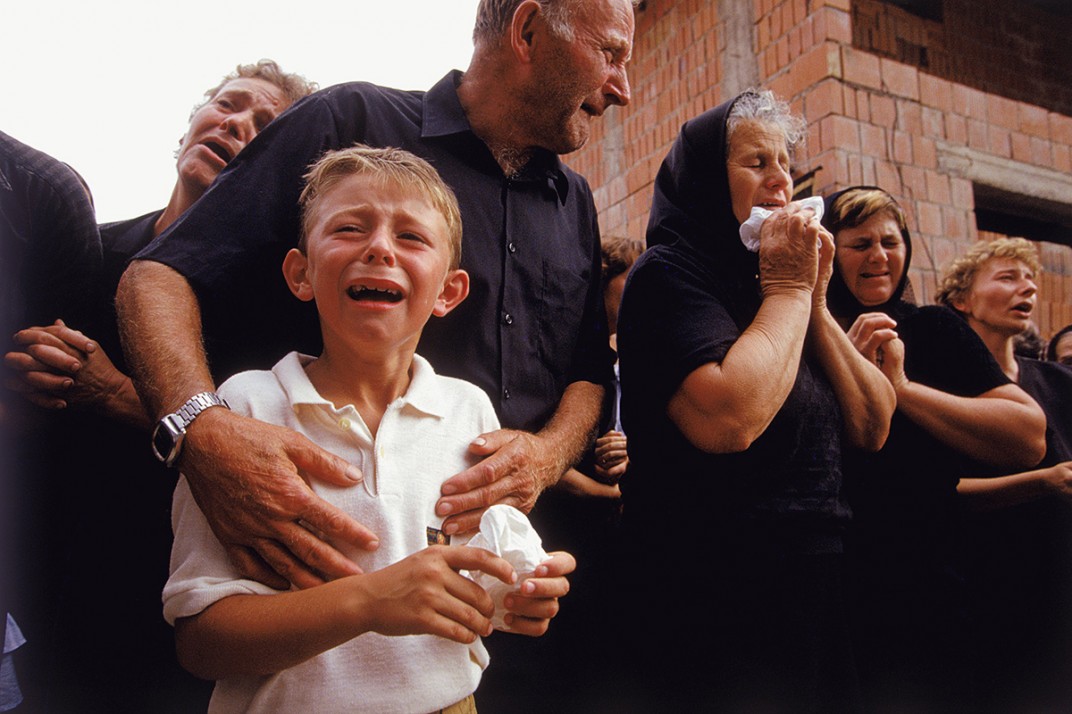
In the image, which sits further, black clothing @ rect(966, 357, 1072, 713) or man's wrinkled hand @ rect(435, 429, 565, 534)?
black clothing @ rect(966, 357, 1072, 713)

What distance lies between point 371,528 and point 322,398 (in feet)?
0.72

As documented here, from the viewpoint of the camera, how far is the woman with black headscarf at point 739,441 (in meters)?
1.50

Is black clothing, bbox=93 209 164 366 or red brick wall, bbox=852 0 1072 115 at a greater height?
red brick wall, bbox=852 0 1072 115

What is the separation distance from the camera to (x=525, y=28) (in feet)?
5.87

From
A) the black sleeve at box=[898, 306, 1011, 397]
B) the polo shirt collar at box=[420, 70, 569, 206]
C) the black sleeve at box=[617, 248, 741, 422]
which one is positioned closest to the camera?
the black sleeve at box=[617, 248, 741, 422]

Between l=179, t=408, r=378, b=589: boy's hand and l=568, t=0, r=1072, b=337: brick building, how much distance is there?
3.07 metres

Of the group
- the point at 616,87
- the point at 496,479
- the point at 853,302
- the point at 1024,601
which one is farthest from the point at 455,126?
the point at 1024,601

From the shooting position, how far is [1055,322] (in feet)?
17.4

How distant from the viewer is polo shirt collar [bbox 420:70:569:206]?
5.53ft

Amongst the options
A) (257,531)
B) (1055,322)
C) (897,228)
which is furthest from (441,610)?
(1055,322)

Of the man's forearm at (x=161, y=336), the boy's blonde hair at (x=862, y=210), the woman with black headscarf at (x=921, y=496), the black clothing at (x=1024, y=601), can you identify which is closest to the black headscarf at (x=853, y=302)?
the boy's blonde hair at (x=862, y=210)

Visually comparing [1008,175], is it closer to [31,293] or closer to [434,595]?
[434,595]

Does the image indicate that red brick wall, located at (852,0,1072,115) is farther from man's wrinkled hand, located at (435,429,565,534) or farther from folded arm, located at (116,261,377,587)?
folded arm, located at (116,261,377,587)

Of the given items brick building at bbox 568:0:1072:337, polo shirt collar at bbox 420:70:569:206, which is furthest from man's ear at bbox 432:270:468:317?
brick building at bbox 568:0:1072:337
